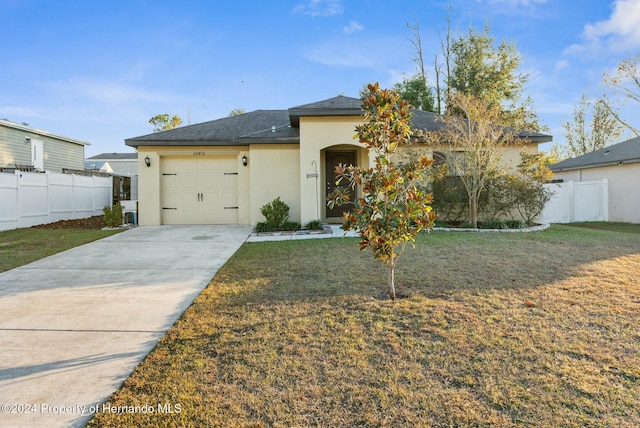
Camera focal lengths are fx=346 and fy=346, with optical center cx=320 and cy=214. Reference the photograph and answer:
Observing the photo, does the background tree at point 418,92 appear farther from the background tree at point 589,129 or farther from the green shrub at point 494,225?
the green shrub at point 494,225

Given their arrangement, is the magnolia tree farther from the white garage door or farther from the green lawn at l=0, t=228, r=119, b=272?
the white garage door

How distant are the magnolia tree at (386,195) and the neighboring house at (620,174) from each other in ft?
47.3

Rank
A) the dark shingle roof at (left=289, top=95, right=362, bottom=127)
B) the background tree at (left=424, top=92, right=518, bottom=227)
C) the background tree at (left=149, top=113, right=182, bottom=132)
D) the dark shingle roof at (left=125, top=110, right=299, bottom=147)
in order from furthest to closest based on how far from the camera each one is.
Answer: the background tree at (left=149, top=113, right=182, bottom=132)
the dark shingle roof at (left=125, top=110, right=299, bottom=147)
the dark shingle roof at (left=289, top=95, right=362, bottom=127)
the background tree at (left=424, top=92, right=518, bottom=227)

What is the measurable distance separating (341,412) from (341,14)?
13780 millimetres

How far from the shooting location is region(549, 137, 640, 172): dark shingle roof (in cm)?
1384

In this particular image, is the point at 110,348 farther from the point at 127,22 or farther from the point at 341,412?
the point at 127,22

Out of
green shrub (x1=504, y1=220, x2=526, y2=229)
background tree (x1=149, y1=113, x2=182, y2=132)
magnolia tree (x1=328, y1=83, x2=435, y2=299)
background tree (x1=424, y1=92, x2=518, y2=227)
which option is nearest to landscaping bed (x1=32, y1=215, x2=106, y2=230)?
magnolia tree (x1=328, y1=83, x2=435, y2=299)

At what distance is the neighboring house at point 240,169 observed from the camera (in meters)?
10.6

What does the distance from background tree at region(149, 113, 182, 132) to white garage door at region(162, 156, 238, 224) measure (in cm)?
2611

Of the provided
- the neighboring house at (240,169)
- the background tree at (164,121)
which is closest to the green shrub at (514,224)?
the neighboring house at (240,169)

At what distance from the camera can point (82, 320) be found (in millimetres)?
3736

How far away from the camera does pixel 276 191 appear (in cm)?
1155

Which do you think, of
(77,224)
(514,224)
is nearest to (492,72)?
(514,224)

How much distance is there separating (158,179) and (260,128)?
4193mm
